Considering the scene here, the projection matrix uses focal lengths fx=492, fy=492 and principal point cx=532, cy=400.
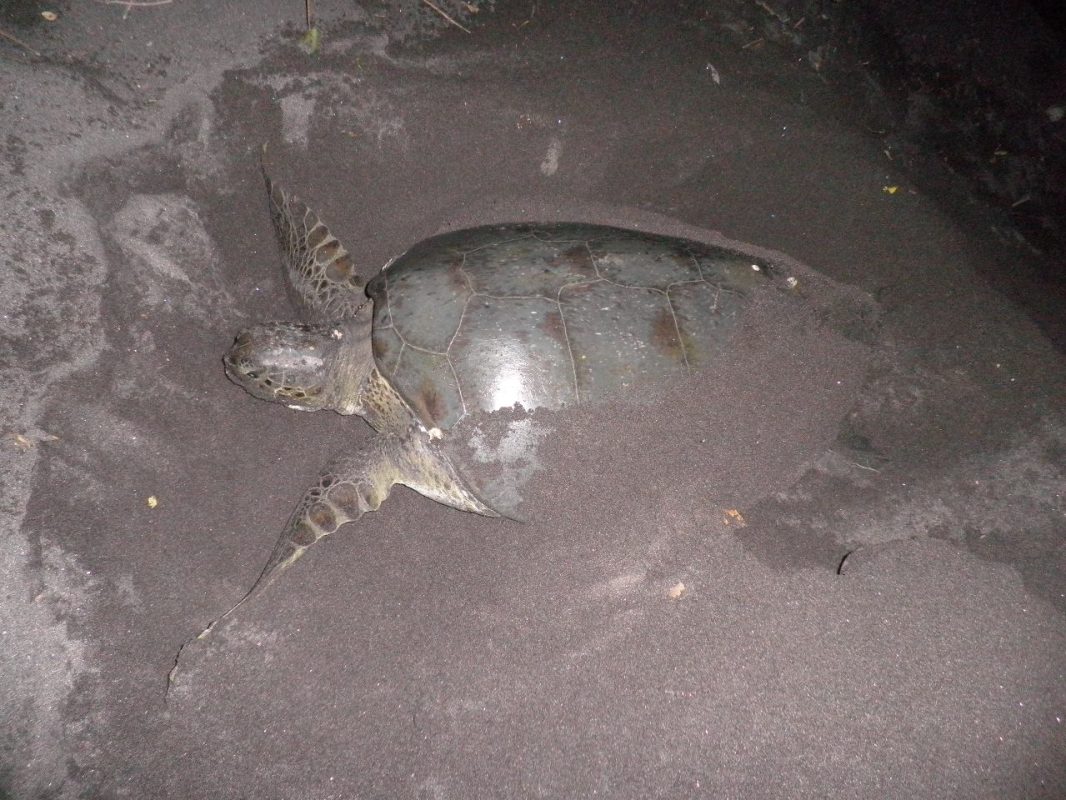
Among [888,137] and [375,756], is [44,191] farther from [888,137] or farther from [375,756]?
[888,137]

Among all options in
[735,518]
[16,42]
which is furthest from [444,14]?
[735,518]

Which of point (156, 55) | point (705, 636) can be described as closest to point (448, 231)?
point (156, 55)

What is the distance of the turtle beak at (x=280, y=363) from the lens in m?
2.02

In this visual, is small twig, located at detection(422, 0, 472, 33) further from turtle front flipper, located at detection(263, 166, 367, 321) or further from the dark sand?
turtle front flipper, located at detection(263, 166, 367, 321)

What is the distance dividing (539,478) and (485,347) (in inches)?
21.1

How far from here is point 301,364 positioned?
2.05 m

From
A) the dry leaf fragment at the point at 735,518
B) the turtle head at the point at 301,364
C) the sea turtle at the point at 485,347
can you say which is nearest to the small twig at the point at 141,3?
the sea turtle at the point at 485,347

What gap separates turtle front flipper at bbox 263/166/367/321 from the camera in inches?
87.7

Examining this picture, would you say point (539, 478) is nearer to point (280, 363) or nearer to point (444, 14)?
point (280, 363)

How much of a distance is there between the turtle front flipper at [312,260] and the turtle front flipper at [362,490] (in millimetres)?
698

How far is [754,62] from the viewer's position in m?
2.49

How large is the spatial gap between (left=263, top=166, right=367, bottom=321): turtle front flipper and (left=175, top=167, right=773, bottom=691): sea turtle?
5 cm

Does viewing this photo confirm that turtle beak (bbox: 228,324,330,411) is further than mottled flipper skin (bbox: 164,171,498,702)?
Yes

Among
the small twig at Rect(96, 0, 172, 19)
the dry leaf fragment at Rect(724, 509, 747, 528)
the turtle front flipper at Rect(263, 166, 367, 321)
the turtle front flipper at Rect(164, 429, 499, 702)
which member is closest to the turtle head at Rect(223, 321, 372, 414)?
the turtle front flipper at Rect(263, 166, 367, 321)
